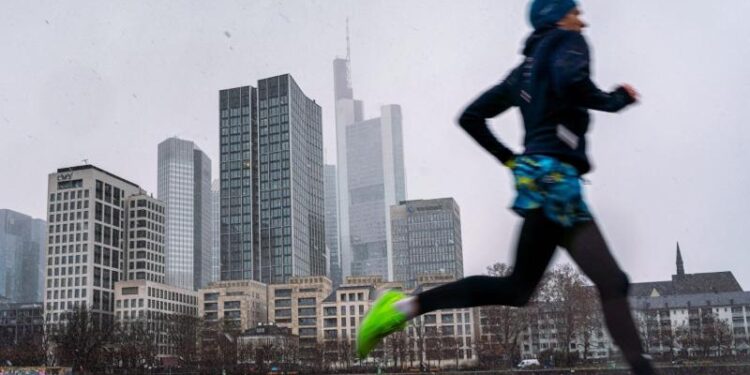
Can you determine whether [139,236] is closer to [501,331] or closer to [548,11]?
[501,331]

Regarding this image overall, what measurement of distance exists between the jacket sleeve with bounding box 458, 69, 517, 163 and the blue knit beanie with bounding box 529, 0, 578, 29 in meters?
0.22

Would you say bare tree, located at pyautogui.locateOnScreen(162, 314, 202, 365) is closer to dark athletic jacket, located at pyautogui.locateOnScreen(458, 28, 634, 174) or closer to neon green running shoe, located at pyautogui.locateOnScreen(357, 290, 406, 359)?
neon green running shoe, located at pyautogui.locateOnScreen(357, 290, 406, 359)

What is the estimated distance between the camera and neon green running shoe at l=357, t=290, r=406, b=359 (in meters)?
3.15

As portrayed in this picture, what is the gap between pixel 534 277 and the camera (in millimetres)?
2936

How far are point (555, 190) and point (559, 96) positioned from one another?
1.12ft

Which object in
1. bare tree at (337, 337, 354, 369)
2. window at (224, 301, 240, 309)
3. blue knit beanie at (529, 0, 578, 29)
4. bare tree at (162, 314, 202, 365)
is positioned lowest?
bare tree at (337, 337, 354, 369)

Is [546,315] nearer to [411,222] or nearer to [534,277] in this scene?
[534,277]

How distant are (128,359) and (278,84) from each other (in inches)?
3705

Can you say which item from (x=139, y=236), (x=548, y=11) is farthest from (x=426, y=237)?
(x=548, y=11)

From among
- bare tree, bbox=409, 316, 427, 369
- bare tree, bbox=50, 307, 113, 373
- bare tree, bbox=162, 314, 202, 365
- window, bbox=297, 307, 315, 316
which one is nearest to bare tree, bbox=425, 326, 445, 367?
bare tree, bbox=409, 316, 427, 369

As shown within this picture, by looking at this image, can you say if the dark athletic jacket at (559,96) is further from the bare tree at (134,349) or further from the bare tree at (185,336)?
the bare tree at (185,336)

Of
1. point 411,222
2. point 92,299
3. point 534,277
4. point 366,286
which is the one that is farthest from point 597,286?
point 411,222

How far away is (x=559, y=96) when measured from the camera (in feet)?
8.97

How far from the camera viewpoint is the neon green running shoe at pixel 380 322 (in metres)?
3.15
